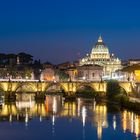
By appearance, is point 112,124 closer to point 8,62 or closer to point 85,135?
point 85,135

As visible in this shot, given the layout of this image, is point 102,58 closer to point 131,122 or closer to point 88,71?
point 88,71

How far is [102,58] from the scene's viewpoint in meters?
116

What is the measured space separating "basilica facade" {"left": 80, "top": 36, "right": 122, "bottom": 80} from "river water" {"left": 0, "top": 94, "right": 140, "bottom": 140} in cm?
6284

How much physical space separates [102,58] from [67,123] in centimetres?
7839

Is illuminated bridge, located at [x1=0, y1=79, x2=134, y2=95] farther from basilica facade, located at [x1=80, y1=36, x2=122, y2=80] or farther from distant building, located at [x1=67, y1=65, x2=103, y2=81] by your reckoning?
basilica facade, located at [x1=80, y1=36, x2=122, y2=80]

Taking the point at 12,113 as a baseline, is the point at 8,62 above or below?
above

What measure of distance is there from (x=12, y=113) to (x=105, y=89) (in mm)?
19625

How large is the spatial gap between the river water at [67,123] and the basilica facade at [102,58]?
6284 cm

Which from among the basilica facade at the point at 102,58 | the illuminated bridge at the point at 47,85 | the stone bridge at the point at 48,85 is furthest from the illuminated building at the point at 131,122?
the basilica facade at the point at 102,58

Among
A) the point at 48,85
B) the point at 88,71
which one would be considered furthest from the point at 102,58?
the point at 48,85

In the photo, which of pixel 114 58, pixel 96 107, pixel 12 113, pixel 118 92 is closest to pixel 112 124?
pixel 12 113

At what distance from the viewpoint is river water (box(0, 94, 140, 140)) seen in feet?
106

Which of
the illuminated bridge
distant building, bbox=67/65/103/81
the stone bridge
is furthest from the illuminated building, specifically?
distant building, bbox=67/65/103/81

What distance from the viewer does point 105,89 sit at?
60969mm
